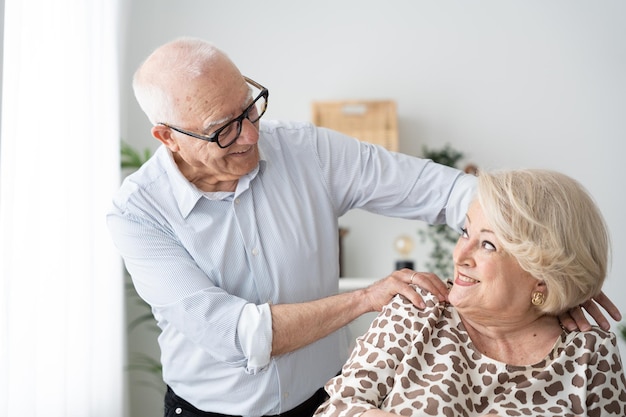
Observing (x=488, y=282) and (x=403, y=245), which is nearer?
(x=488, y=282)

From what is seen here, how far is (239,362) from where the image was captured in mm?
1847

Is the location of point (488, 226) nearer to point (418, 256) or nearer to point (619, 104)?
point (418, 256)

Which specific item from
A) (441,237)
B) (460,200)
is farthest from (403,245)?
(460,200)

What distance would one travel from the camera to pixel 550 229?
163cm

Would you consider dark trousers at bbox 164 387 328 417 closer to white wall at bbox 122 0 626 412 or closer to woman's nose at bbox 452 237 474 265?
woman's nose at bbox 452 237 474 265

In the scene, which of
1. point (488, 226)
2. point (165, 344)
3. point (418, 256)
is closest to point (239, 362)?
point (165, 344)

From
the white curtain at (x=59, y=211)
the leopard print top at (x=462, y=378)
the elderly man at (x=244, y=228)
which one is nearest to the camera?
the leopard print top at (x=462, y=378)

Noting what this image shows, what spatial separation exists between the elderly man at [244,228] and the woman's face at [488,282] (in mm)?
118

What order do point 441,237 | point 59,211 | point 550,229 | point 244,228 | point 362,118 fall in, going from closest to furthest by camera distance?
1. point 550,229
2. point 244,228
3. point 59,211
4. point 362,118
5. point 441,237

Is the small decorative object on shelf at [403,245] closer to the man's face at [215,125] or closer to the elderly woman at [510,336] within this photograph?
the man's face at [215,125]

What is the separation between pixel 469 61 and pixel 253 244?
118 inches

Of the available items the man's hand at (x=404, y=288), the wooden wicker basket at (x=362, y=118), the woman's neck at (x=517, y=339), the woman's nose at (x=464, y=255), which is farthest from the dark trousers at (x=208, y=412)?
the wooden wicker basket at (x=362, y=118)

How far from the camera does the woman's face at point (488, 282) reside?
1667 millimetres

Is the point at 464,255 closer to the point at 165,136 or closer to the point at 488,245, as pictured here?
the point at 488,245
